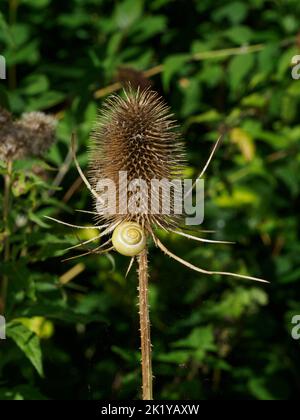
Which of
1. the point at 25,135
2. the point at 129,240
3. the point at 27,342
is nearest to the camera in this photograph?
the point at 129,240

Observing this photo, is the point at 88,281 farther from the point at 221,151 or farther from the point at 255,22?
the point at 255,22

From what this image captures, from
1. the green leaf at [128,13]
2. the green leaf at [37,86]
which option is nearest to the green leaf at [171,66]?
the green leaf at [128,13]

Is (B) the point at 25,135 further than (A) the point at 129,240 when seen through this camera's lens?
Yes

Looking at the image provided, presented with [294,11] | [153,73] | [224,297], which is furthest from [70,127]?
[294,11]

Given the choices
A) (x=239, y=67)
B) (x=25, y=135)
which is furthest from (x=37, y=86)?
(x=25, y=135)

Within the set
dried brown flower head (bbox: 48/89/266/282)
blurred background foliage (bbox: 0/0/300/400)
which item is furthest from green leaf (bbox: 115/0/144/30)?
dried brown flower head (bbox: 48/89/266/282)

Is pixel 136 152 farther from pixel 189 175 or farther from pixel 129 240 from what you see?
pixel 189 175

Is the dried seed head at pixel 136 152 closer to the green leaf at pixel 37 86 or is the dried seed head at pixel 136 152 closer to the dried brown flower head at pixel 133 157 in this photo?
the dried brown flower head at pixel 133 157
